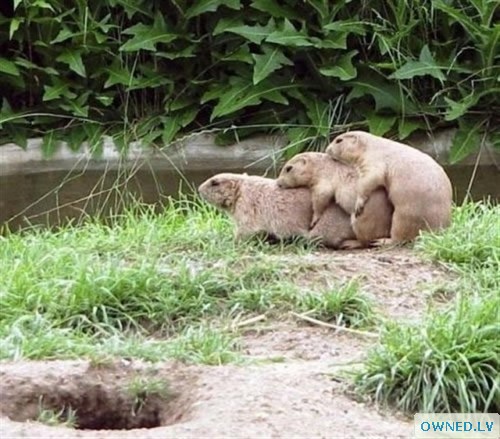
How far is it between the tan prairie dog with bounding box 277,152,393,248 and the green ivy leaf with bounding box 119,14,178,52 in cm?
338

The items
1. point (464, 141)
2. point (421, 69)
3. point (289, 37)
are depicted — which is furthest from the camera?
point (289, 37)

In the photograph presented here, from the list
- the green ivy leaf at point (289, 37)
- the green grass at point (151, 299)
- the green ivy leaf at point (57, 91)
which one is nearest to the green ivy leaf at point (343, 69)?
the green ivy leaf at point (289, 37)

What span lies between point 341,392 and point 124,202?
4.66 metres

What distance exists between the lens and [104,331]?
5043 millimetres

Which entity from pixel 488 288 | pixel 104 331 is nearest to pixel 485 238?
pixel 488 288

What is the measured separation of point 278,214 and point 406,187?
64 cm

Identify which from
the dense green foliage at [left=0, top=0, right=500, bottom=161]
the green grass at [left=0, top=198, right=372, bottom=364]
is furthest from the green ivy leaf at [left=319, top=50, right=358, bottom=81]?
the green grass at [left=0, top=198, right=372, bottom=364]

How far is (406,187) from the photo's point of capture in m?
5.98

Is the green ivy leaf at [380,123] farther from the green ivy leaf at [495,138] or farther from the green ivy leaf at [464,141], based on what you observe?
the green ivy leaf at [495,138]

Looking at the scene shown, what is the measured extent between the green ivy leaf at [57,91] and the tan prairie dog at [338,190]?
3564 mm

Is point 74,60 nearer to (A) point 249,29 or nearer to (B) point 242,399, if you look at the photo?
(A) point 249,29

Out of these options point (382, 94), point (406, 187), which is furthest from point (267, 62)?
point (406, 187)

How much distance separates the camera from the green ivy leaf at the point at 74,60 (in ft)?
31.0

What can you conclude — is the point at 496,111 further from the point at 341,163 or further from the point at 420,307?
the point at 420,307
